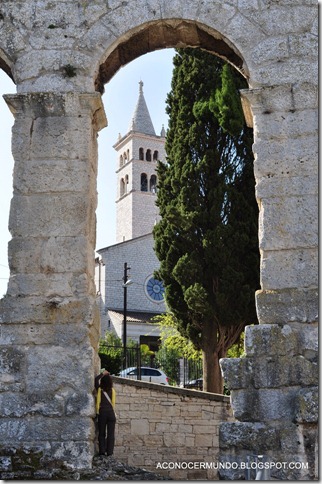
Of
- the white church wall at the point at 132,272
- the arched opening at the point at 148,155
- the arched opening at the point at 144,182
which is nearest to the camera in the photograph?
the white church wall at the point at 132,272

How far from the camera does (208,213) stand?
663 inches

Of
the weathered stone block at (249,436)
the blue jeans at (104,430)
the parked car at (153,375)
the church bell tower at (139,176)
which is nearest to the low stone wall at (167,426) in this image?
the blue jeans at (104,430)

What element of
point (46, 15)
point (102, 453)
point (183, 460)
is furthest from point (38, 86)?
point (183, 460)

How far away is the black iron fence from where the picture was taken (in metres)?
15.0

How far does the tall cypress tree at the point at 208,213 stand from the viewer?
1603 cm

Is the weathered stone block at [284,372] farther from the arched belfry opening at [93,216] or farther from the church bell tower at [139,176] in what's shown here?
the church bell tower at [139,176]

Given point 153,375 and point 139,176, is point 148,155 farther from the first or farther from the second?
point 153,375

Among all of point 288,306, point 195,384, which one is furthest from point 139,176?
point 288,306

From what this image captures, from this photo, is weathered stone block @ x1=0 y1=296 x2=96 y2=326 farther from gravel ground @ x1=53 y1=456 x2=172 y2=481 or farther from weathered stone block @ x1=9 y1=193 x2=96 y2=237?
gravel ground @ x1=53 y1=456 x2=172 y2=481

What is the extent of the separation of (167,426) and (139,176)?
4650 cm

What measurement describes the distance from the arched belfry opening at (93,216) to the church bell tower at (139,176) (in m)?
47.7

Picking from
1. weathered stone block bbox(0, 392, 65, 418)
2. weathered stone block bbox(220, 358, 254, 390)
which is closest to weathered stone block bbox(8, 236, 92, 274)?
weathered stone block bbox(0, 392, 65, 418)

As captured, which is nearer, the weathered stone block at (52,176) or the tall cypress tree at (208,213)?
the weathered stone block at (52,176)

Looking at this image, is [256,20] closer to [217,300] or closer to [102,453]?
[102,453]
